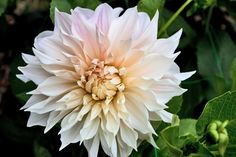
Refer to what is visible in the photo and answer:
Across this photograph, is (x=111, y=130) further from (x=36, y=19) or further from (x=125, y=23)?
(x=36, y=19)

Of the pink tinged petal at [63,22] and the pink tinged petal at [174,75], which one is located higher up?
the pink tinged petal at [63,22]

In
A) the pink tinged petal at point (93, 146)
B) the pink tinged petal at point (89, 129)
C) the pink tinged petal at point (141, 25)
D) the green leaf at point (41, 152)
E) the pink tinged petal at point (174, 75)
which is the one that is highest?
the pink tinged petal at point (141, 25)

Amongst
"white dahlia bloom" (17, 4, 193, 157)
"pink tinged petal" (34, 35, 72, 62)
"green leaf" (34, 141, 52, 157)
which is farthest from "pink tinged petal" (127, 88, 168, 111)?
"green leaf" (34, 141, 52, 157)

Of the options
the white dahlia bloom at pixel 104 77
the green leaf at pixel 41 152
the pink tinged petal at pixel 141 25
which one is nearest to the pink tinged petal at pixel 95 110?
the white dahlia bloom at pixel 104 77

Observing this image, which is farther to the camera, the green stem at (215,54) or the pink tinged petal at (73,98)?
the green stem at (215,54)

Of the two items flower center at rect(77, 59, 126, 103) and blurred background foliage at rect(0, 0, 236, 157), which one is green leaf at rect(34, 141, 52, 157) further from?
flower center at rect(77, 59, 126, 103)

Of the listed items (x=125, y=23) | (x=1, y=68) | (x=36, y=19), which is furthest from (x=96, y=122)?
(x=1, y=68)

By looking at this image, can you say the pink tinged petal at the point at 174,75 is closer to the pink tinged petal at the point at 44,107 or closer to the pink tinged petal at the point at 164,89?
the pink tinged petal at the point at 164,89
